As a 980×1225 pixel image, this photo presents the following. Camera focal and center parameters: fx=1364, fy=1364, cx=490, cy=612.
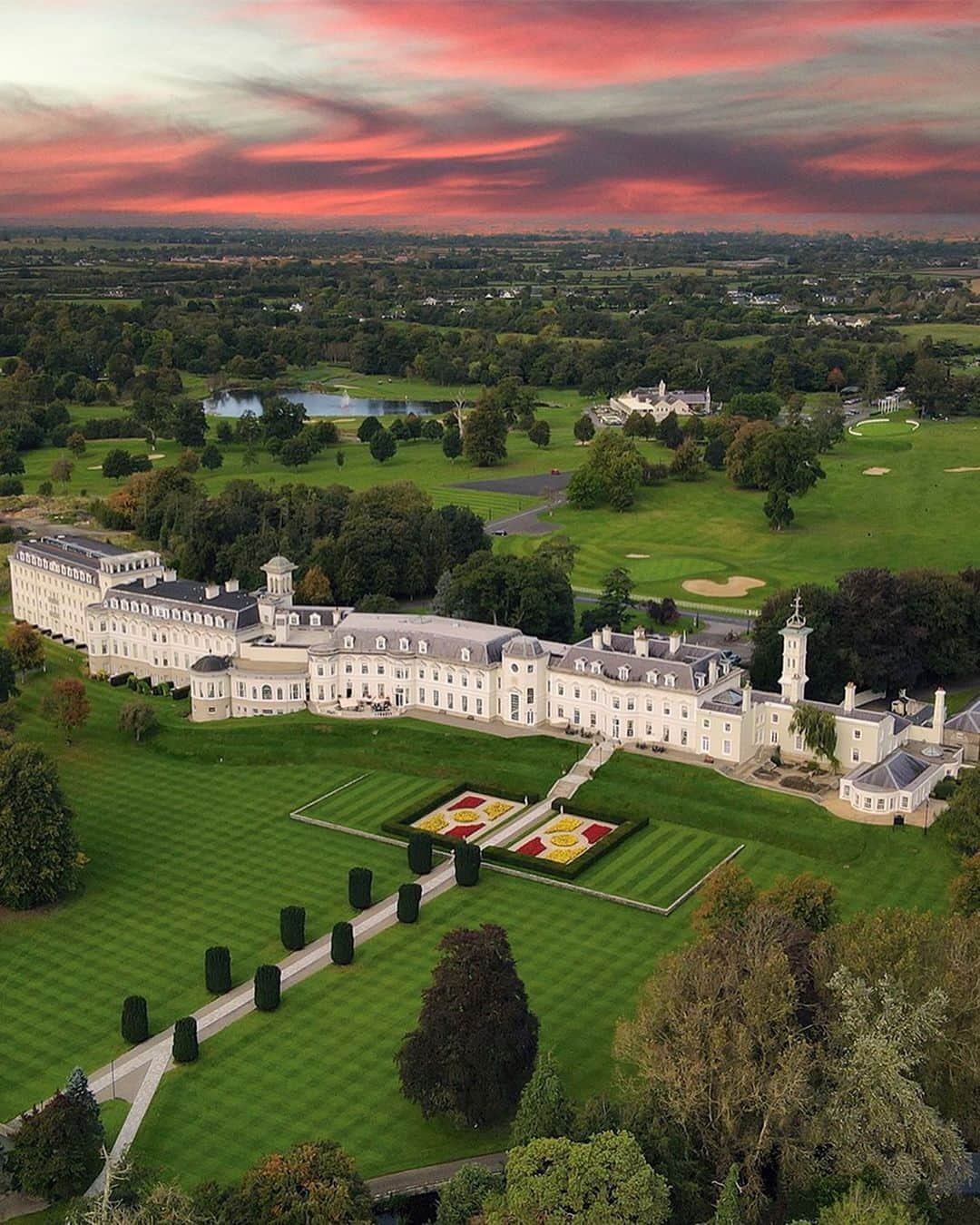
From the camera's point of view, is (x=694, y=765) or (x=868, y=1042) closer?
(x=868, y=1042)

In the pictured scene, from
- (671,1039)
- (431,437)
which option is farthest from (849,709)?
(431,437)

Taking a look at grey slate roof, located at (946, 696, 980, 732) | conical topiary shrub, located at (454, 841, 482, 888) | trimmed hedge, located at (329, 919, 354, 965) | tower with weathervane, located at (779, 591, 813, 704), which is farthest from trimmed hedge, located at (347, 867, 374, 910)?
grey slate roof, located at (946, 696, 980, 732)

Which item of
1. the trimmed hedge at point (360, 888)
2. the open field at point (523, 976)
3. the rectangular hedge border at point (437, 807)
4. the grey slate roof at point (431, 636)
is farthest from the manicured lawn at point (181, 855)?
the grey slate roof at point (431, 636)

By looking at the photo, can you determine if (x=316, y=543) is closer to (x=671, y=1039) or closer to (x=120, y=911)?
(x=120, y=911)

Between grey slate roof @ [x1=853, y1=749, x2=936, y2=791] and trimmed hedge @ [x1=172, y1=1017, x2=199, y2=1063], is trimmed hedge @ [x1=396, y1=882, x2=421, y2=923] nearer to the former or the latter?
trimmed hedge @ [x1=172, y1=1017, x2=199, y2=1063]

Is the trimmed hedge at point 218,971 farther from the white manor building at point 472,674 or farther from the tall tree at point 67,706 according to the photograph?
the white manor building at point 472,674

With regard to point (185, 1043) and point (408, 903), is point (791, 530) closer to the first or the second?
Answer: point (408, 903)
